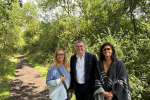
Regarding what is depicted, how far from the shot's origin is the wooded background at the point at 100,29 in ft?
16.4

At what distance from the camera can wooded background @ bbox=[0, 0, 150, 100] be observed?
5.00 m

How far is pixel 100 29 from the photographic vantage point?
29.1ft

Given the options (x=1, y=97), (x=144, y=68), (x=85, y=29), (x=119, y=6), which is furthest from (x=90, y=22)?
(x=1, y=97)

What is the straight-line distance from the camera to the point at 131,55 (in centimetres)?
530

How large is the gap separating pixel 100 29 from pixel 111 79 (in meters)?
7.24

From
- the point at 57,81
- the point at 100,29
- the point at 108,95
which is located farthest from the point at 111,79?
the point at 100,29

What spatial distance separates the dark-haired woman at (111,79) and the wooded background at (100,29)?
227cm

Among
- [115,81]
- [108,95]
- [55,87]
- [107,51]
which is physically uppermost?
[107,51]

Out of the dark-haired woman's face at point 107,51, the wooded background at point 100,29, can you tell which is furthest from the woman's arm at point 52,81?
the wooded background at point 100,29

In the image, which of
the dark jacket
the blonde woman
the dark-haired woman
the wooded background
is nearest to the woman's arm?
the blonde woman

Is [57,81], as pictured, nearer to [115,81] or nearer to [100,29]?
[115,81]

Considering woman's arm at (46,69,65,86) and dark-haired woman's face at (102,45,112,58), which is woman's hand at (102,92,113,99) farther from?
woman's arm at (46,69,65,86)

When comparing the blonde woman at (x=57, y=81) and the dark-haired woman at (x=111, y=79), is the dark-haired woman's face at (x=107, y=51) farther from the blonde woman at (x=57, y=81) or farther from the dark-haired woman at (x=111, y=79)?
the blonde woman at (x=57, y=81)

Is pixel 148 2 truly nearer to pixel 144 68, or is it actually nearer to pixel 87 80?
pixel 144 68
